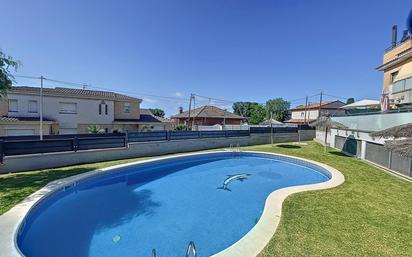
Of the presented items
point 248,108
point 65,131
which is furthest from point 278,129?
Result: point 248,108

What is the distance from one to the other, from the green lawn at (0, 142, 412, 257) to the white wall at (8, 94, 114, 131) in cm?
1763

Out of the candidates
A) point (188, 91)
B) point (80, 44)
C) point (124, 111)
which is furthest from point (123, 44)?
point (188, 91)

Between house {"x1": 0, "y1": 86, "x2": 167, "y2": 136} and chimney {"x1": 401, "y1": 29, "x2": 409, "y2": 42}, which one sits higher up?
chimney {"x1": 401, "y1": 29, "x2": 409, "y2": 42}

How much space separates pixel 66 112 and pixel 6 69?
18.5m

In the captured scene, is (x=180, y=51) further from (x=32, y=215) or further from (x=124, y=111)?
(x=32, y=215)

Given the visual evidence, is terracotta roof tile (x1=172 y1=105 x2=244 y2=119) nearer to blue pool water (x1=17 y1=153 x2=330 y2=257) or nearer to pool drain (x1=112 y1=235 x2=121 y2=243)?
blue pool water (x1=17 y1=153 x2=330 y2=257)

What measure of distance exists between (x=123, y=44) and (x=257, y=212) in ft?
67.5

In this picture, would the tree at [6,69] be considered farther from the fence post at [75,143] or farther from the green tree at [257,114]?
the green tree at [257,114]

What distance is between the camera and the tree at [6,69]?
405 inches

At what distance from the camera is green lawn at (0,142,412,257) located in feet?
16.5

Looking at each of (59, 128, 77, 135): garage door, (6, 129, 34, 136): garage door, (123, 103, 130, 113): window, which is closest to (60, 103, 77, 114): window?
(59, 128, 77, 135): garage door

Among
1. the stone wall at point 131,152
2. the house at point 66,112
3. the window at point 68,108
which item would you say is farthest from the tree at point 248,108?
the window at point 68,108

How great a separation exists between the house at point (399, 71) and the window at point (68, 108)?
108ft

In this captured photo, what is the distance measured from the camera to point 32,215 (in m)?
7.18
